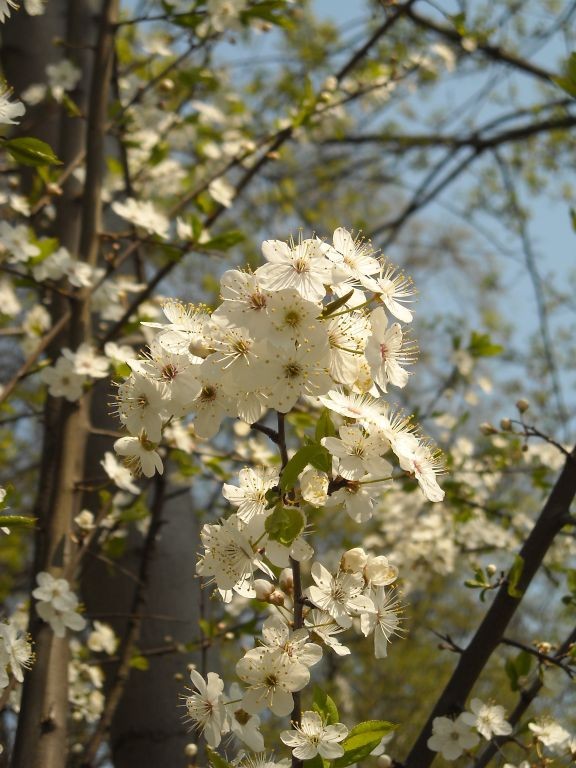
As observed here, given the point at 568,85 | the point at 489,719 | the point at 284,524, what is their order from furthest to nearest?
1. the point at 568,85
2. the point at 489,719
3. the point at 284,524

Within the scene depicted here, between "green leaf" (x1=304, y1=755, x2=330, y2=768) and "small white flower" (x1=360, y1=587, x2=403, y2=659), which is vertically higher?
"small white flower" (x1=360, y1=587, x2=403, y2=659)

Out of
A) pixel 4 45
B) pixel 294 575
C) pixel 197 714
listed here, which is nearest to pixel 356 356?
pixel 294 575

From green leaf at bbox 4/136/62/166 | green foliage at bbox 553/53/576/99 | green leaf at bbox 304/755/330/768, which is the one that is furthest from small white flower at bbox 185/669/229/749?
green foliage at bbox 553/53/576/99

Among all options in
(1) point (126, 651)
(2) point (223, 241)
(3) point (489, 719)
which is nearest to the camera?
(3) point (489, 719)

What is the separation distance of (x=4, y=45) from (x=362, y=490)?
2.49m

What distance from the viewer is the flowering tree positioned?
1150 millimetres

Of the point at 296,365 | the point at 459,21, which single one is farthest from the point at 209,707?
the point at 459,21

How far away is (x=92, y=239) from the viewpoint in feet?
7.64

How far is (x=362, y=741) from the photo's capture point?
1.19 meters

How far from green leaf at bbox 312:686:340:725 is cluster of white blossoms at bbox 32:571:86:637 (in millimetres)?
714

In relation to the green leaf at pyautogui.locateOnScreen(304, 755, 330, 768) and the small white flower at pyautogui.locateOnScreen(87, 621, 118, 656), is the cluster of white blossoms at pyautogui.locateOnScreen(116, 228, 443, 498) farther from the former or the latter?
the small white flower at pyautogui.locateOnScreen(87, 621, 118, 656)

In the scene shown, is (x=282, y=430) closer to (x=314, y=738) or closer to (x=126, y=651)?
(x=314, y=738)

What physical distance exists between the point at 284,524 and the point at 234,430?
1.73m

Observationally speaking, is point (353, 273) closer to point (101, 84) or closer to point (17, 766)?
point (17, 766)
